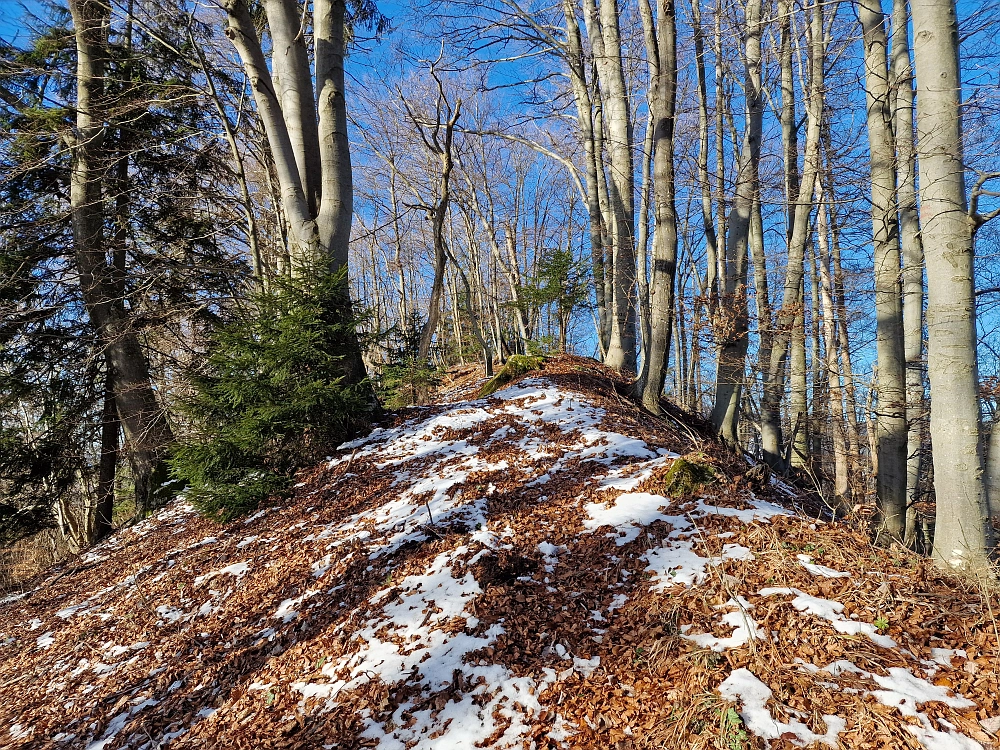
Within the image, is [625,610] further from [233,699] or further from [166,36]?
[166,36]

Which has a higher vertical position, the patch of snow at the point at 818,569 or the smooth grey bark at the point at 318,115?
the smooth grey bark at the point at 318,115

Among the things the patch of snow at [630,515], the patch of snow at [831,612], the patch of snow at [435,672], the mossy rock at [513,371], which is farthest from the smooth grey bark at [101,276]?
the patch of snow at [831,612]

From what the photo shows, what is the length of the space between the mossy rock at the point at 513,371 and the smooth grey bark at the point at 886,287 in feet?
15.3

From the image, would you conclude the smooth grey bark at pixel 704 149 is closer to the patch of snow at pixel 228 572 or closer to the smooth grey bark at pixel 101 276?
the patch of snow at pixel 228 572

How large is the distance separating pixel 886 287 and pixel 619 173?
4.10m

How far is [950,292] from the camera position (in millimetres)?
2936

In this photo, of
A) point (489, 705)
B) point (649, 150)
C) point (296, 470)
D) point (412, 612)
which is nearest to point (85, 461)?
point (296, 470)

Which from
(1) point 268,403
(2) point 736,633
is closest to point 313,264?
(1) point 268,403

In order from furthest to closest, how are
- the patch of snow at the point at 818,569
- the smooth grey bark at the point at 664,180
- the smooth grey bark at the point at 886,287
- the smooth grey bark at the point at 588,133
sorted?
the smooth grey bark at the point at 588,133 → the smooth grey bark at the point at 664,180 → the smooth grey bark at the point at 886,287 → the patch of snow at the point at 818,569

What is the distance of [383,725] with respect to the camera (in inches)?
92.3

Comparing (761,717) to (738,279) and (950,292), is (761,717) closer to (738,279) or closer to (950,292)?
(950,292)

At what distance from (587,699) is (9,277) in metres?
10.5

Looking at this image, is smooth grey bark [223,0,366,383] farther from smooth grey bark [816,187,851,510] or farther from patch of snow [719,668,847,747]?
smooth grey bark [816,187,851,510]

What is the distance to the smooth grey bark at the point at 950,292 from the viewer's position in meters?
2.91
